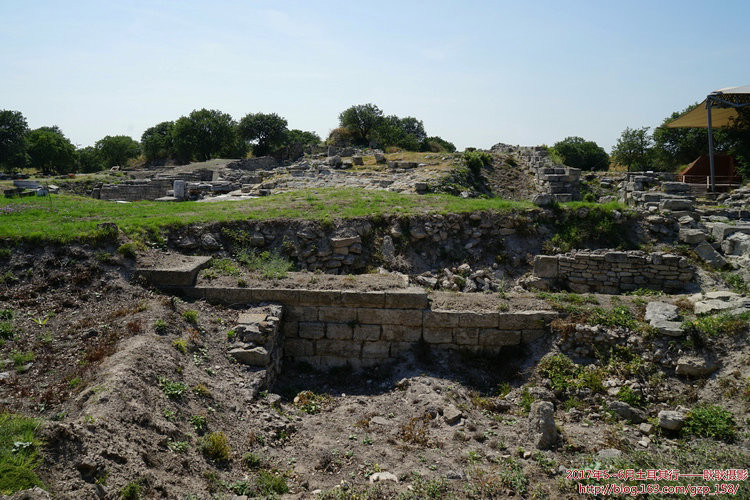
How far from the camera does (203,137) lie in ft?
166

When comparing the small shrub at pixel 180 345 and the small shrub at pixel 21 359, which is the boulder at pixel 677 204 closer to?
the small shrub at pixel 180 345

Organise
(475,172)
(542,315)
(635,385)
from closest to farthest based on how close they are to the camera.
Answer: (635,385), (542,315), (475,172)

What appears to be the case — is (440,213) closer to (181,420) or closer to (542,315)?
(542,315)

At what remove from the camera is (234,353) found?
8109mm

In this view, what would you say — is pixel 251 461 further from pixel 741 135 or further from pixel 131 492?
pixel 741 135

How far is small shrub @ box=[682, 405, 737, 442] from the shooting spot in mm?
6234

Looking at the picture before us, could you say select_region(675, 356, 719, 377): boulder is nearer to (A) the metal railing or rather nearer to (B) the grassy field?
(B) the grassy field

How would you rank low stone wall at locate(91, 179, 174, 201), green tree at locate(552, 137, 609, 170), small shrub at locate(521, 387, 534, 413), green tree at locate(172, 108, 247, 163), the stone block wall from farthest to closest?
green tree at locate(172, 108, 247, 163), green tree at locate(552, 137, 609, 170), low stone wall at locate(91, 179, 174, 201), the stone block wall, small shrub at locate(521, 387, 534, 413)

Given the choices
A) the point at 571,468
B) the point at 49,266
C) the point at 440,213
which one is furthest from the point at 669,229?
the point at 49,266

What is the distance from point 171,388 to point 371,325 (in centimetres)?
404

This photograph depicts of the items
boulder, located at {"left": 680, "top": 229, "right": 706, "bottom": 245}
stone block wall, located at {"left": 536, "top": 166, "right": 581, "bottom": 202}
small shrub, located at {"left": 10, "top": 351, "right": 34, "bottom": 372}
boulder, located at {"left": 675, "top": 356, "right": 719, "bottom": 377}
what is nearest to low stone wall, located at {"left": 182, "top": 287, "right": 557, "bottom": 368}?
boulder, located at {"left": 675, "top": 356, "right": 719, "bottom": 377}

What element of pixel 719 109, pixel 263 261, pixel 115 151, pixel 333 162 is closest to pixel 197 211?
pixel 263 261

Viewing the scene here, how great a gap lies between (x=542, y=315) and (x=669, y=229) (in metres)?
7.52

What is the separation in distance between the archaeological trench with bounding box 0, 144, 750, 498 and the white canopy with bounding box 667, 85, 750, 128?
1251 cm
